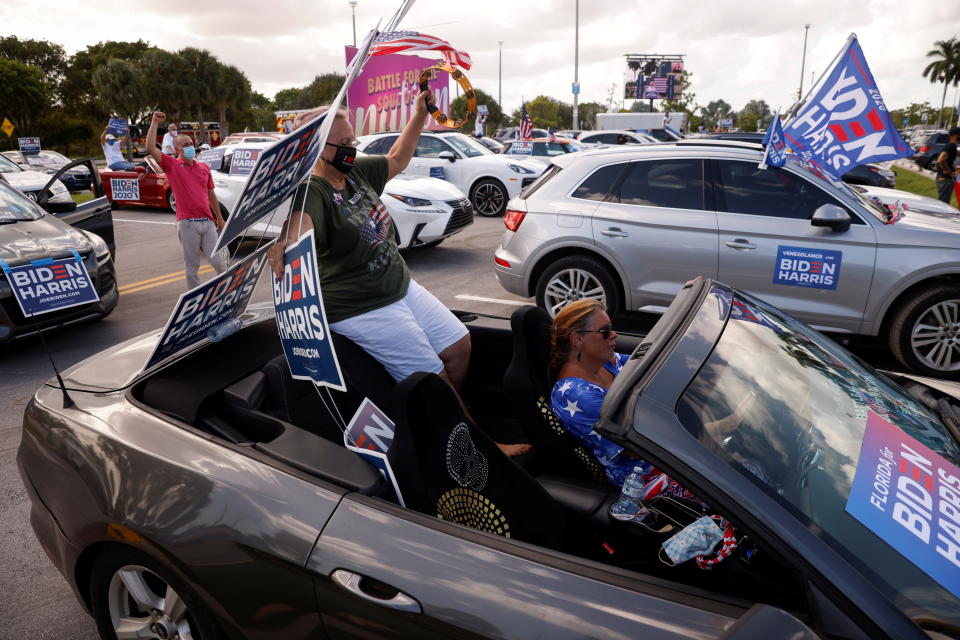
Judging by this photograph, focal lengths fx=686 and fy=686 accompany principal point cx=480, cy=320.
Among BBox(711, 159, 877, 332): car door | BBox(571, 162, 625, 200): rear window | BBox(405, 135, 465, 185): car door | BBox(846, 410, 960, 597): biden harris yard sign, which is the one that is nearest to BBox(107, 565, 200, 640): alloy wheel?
BBox(846, 410, 960, 597): biden harris yard sign

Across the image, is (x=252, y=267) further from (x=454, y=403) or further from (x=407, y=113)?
(x=407, y=113)

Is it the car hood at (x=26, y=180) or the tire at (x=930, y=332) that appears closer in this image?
the tire at (x=930, y=332)

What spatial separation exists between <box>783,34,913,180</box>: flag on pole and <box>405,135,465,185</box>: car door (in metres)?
7.78

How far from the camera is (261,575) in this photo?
5.84ft

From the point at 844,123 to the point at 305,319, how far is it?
531 centimetres

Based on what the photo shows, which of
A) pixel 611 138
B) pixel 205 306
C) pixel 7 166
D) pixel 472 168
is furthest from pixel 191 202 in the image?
pixel 611 138

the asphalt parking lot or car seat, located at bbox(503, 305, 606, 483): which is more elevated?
car seat, located at bbox(503, 305, 606, 483)

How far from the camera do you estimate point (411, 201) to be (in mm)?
9008

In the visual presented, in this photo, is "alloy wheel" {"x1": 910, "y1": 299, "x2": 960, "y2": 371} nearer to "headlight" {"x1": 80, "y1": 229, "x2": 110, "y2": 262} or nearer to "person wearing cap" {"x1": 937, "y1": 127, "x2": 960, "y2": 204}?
"headlight" {"x1": 80, "y1": 229, "x2": 110, "y2": 262}

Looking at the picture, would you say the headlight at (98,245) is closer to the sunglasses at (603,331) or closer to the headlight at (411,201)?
the headlight at (411,201)

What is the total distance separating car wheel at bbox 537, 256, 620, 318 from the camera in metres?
5.90

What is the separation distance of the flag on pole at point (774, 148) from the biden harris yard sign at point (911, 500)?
393 cm

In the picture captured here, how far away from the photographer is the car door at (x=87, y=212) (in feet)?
21.9

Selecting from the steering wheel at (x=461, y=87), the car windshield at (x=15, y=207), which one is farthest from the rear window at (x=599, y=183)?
the car windshield at (x=15, y=207)
